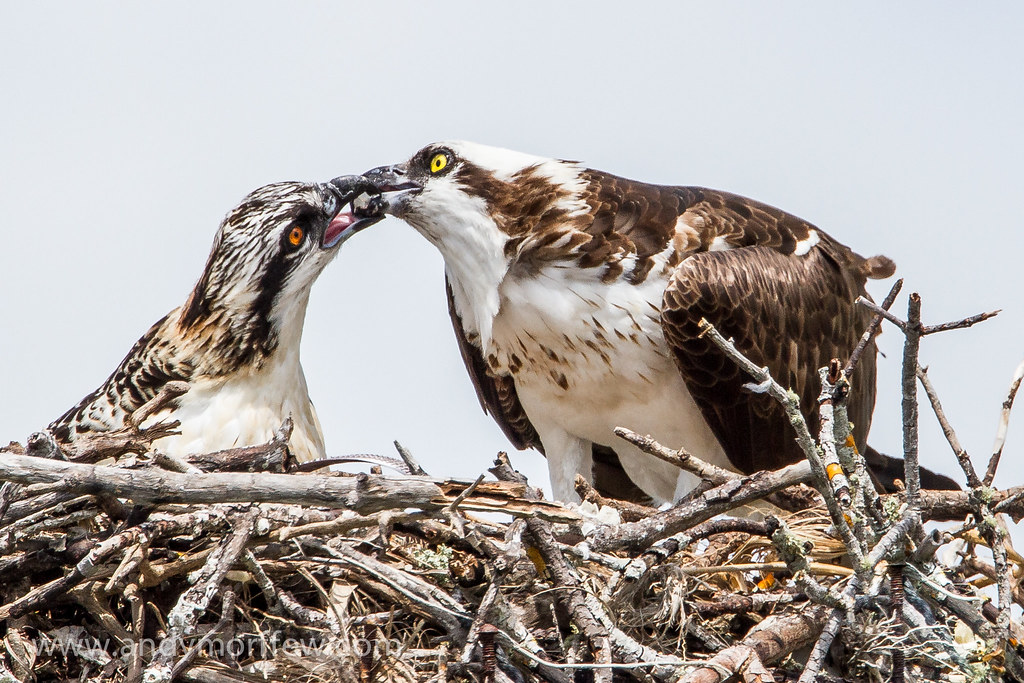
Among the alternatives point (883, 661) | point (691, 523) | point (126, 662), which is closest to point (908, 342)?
point (691, 523)

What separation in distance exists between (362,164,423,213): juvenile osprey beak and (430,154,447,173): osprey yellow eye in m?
0.11

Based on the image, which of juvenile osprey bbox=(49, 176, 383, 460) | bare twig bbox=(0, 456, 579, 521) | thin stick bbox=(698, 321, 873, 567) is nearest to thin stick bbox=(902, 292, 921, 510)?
thin stick bbox=(698, 321, 873, 567)

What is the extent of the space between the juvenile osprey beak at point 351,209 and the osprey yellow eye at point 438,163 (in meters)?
0.28

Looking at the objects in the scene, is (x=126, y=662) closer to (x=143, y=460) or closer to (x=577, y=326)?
(x=143, y=460)

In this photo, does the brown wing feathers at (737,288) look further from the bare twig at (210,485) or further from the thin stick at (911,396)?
the bare twig at (210,485)

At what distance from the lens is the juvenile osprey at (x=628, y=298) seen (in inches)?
197

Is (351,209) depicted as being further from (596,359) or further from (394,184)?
(596,359)

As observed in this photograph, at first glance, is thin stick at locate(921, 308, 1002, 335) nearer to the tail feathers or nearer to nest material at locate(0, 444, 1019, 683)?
nest material at locate(0, 444, 1019, 683)

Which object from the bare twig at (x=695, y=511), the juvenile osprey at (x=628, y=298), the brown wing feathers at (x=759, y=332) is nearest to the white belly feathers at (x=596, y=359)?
the juvenile osprey at (x=628, y=298)

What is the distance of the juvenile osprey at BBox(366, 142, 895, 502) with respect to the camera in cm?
501

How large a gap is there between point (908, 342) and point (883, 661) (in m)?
1.24

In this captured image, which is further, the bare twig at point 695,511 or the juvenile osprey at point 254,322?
the juvenile osprey at point 254,322

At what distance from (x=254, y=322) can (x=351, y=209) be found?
0.70m

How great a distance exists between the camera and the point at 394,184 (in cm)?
536
